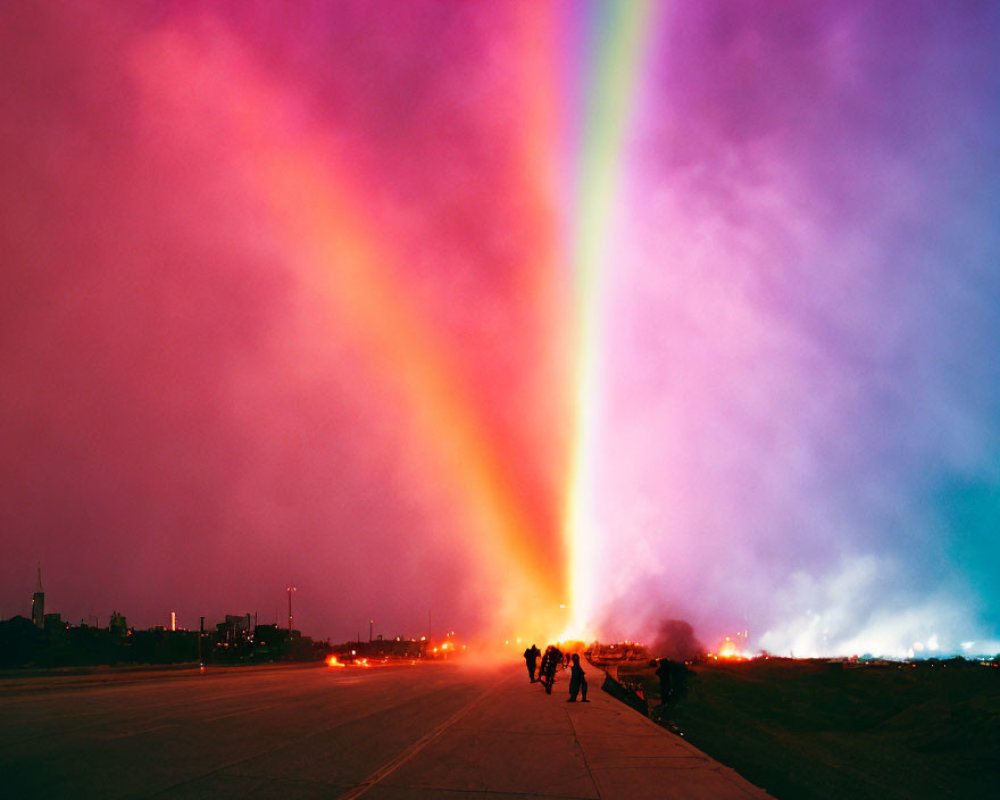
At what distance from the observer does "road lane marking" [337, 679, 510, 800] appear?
11266 mm

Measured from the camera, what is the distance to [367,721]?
21.3 metres

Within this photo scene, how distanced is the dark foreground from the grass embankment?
19.1 ft

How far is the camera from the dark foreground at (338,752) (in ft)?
A: 37.7

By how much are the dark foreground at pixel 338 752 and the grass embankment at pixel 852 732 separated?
19.1 ft

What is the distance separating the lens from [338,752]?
1518cm

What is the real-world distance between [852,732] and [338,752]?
3669 cm

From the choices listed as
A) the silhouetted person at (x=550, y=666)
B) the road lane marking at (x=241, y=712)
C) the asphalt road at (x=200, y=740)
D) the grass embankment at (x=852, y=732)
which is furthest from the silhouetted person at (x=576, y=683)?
the road lane marking at (x=241, y=712)

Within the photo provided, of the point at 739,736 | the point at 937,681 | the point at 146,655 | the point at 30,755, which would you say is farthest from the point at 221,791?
the point at 146,655

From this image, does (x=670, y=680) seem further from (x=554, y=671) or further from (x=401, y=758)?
(x=401, y=758)

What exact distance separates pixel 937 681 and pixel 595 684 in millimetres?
34162

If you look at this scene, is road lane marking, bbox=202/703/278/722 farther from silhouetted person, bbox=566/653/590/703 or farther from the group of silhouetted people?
the group of silhouetted people

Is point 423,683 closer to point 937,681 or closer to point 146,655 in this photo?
point 937,681

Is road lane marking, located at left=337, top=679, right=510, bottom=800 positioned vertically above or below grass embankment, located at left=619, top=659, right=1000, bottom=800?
above

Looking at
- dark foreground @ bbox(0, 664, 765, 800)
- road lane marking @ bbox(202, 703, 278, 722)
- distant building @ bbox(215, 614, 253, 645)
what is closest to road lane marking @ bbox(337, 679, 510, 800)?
dark foreground @ bbox(0, 664, 765, 800)
